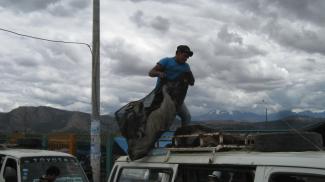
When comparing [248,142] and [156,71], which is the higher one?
[156,71]

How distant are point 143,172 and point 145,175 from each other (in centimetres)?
6

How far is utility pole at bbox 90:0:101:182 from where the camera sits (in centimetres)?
1117

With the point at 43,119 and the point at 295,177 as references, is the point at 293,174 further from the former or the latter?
the point at 43,119

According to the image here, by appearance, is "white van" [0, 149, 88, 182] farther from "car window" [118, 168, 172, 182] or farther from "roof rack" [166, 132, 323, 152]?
"roof rack" [166, 132, 323, 152]

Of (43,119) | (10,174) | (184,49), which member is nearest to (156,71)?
(184,49)

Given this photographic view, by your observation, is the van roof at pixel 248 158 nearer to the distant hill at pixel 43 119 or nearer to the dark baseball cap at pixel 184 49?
the dark baseball cap at pixel 184 49

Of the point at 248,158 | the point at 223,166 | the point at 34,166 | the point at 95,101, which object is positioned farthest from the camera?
the point at 95,101

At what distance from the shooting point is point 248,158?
3646 millimetres

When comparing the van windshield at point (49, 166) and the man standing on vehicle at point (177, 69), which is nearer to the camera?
the man standing on vehicle at point (177, 69)

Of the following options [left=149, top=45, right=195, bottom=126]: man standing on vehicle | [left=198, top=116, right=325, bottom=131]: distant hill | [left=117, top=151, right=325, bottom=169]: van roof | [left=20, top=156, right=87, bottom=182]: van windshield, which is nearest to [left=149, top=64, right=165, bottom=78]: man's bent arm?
[left=149, top=45, right=195, bottom=126]: man standing on vehicle

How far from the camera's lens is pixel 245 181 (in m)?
4.02

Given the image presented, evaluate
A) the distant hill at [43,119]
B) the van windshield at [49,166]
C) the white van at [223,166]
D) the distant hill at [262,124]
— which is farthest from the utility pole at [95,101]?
the distant hill at [43,119]

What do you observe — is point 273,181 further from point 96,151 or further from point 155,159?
point 96,151

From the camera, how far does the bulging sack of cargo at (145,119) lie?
4.96 meters
